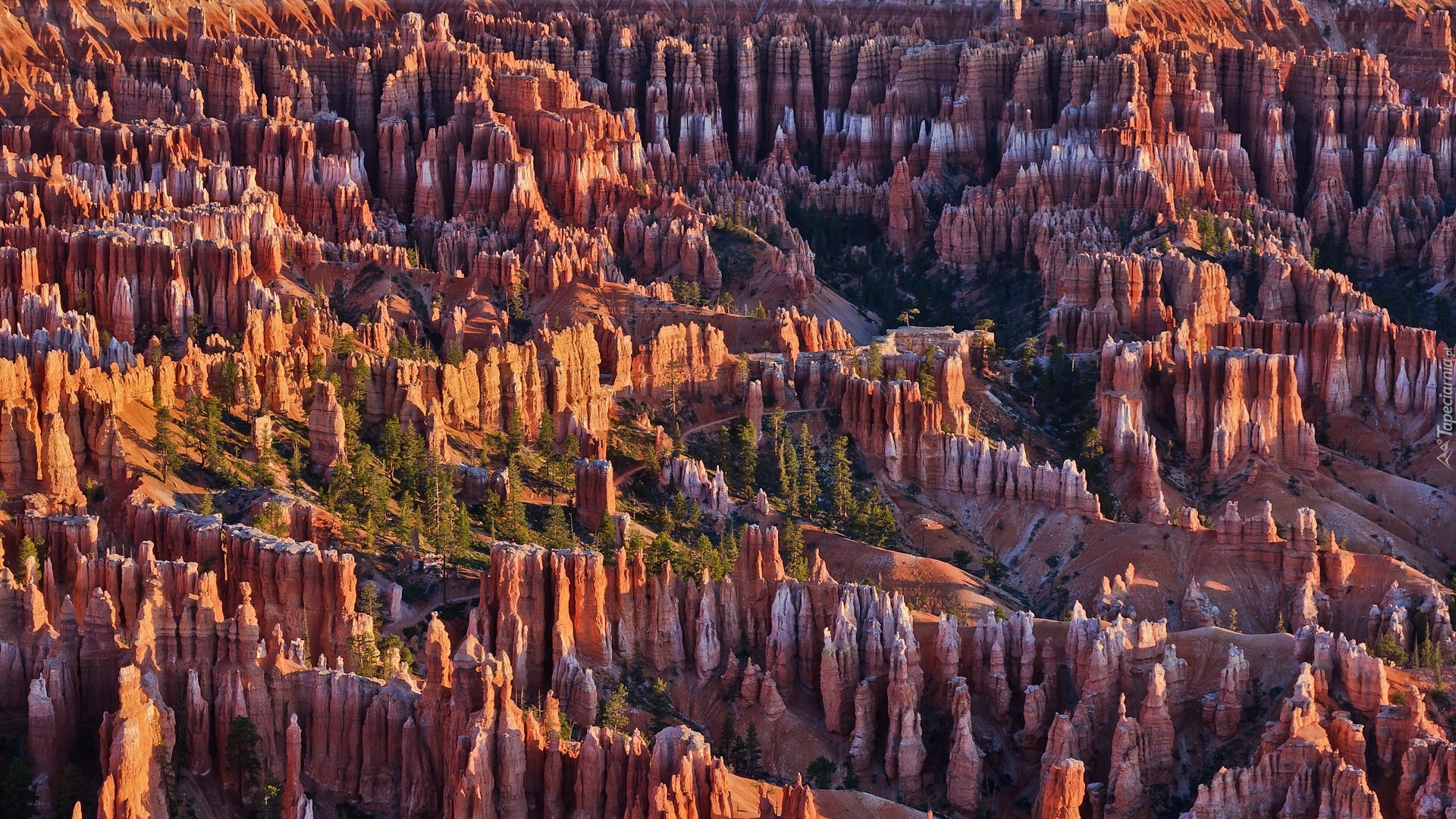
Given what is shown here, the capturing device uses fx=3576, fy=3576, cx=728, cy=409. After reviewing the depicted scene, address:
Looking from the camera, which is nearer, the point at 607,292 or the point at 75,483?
the point at 75,483

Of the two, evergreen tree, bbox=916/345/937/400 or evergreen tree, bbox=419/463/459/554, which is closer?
evergreen tree, bbox=419/463/459/554

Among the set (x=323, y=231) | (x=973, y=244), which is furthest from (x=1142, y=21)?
(x=323, y=231)

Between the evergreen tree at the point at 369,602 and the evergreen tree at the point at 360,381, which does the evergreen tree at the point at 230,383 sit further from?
the evergreen tree at the point at 369,602

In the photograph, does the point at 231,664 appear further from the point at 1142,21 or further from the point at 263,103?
the point at 1142,21

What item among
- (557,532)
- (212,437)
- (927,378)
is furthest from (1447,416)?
(212,437)

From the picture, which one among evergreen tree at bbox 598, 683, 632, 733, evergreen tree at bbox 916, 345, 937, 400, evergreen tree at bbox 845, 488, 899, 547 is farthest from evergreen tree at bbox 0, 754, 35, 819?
evergreen tree at bbox 916, 345, 937, 400

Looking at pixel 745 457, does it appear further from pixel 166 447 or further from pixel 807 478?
pixel 166 447

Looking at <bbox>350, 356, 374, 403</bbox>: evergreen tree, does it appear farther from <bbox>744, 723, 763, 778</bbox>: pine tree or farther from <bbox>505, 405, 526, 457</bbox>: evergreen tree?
<bbox>744, 723, 763, 778</bbox>: pine tree

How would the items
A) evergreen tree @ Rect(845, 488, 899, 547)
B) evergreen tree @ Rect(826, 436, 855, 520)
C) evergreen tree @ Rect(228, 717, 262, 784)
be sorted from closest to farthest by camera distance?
evergreen tree @ Rect(228, 717, 262, 784) < evergreen tree @ Rect(845, 488, 899, 547) < evergreen tree @ Rect(826, 436, 855, 520)

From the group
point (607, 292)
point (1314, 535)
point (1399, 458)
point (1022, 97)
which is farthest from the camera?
point (1022, 97)
